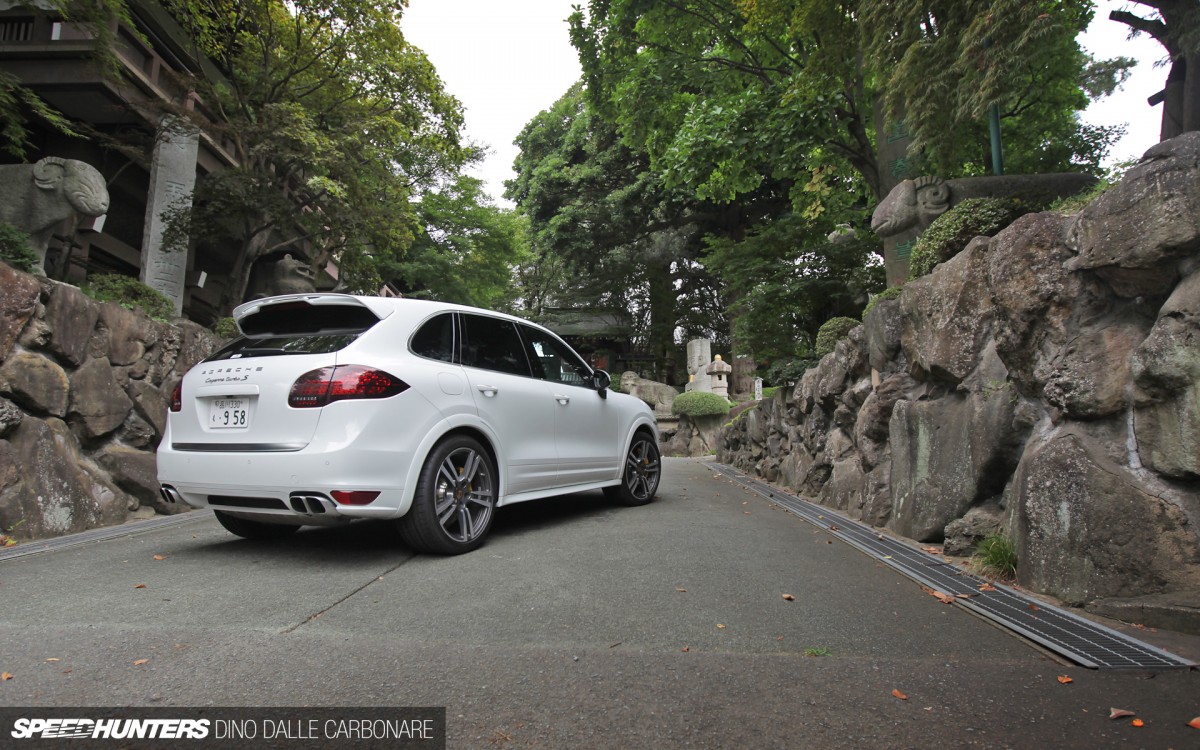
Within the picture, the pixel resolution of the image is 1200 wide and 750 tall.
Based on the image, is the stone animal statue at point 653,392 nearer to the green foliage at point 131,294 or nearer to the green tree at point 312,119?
the green tree at point 312,119

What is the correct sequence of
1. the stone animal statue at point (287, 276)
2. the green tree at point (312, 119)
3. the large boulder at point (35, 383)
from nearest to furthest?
the large boulder at point (35, 383) → the green tree at point (312, 119) → the stone animal statue at point (287, 276)

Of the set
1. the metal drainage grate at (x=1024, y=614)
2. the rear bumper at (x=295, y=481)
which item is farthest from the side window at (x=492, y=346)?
the metal drainage grate at (x=1024, y=614)

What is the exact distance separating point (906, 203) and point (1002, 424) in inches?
151

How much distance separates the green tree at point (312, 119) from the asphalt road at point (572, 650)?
8.36m

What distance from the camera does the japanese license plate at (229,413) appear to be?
3.58m

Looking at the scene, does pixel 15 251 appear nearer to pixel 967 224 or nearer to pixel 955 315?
pixel 955 315

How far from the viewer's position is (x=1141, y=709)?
1.94 meters

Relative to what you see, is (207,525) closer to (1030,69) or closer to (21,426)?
(21,426)

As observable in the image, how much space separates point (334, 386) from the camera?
11.3ft

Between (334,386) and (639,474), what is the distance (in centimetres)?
350

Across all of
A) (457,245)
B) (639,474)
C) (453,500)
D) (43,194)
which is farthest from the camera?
(457,245)

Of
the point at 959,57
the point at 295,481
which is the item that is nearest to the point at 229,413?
the point at 295,481

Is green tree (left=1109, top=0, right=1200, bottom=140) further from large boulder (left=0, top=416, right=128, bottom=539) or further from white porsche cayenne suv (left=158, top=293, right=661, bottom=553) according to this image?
large boulder (left=0, top=416, right=128, bottom=539)

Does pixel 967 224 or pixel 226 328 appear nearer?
pixel 967 224
